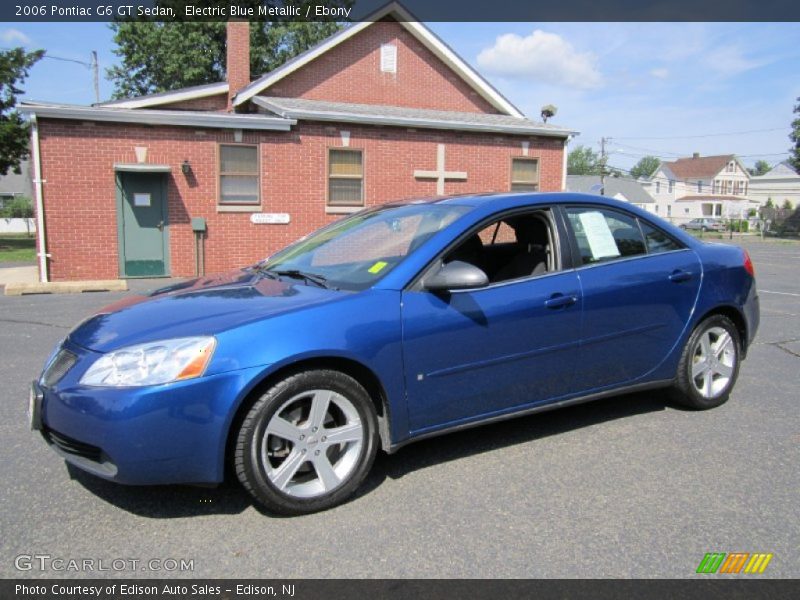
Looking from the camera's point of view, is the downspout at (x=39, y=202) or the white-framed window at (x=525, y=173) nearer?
the downspout at (x=39, y=202)

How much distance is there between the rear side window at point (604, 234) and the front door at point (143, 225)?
10961mm

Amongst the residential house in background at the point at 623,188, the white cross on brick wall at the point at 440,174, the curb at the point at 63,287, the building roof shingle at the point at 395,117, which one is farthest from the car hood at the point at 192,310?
the residential house in background at the point at 623,188

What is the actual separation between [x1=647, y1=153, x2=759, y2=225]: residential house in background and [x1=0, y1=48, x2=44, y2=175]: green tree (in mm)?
66801

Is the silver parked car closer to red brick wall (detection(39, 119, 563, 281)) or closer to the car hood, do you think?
red brick wall (detection(39, 119, 563, 281))

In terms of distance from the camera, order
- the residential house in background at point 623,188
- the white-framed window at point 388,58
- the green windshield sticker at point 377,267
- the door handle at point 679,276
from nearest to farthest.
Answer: the green windshield sticker at point 377,267 → the door handle at point 679,276 → the white-framed window at point 388,58 → the residential house in background at point 623,188

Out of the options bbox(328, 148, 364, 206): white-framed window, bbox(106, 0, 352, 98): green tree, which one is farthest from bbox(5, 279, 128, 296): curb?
bbox(106, 0, 352, 98): green tree

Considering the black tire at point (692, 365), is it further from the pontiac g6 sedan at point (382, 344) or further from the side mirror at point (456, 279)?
the side mirror at point (456, 279)

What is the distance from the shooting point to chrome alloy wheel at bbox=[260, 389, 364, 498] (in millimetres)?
2963

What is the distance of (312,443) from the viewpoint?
304 cm

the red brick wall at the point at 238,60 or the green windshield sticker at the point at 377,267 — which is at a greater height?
the red brick wall at the point at 238,60

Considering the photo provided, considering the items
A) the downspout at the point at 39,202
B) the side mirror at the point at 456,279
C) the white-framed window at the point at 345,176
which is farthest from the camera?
the white-framed window at the point at 345,176

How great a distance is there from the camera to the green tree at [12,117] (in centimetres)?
2558

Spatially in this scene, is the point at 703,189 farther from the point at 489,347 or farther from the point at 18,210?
the point at 489,347

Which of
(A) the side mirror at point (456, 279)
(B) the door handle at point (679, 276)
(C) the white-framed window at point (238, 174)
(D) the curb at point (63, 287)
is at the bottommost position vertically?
(D) the curb at point (63, 287)
